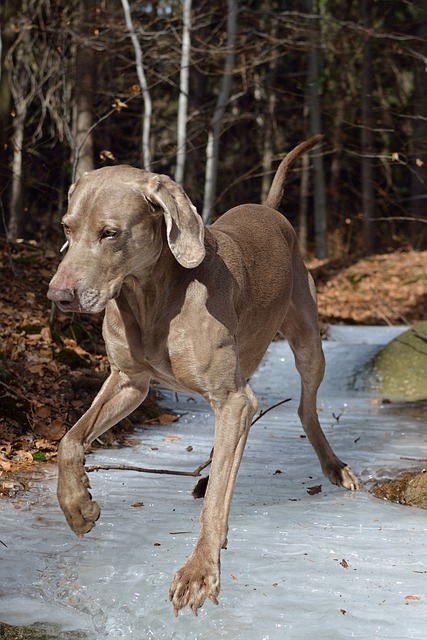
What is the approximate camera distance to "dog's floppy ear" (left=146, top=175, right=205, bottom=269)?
3680mm

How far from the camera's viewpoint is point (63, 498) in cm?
387

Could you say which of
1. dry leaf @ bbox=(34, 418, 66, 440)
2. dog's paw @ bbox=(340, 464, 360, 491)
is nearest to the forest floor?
dry leaf @ bbox=(34, 418, 66, 440)

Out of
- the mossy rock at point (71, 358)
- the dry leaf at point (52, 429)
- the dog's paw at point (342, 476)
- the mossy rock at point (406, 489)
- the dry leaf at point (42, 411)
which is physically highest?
the mossy rock at point (406, 489)

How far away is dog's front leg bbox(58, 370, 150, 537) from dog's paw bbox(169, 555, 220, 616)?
612mm

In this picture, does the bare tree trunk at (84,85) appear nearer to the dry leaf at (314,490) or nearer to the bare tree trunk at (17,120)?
the bare tree trunk at (17,120)

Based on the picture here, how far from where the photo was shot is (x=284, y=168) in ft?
19.3

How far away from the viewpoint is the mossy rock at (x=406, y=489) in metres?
5.06

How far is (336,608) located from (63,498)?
127 cm

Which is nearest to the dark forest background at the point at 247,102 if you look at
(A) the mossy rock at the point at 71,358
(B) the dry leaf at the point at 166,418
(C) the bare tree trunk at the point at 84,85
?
Result: (C) the bare tree trunk at the point at 84,85

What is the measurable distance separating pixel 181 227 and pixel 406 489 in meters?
2.46

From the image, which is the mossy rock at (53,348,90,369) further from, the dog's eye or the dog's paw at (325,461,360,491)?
the dog's eye

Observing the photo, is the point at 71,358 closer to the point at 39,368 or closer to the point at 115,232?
the point at 39,368

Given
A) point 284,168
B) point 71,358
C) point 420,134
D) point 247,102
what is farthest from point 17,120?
point 247,102

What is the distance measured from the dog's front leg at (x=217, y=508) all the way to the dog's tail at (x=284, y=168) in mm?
2178
